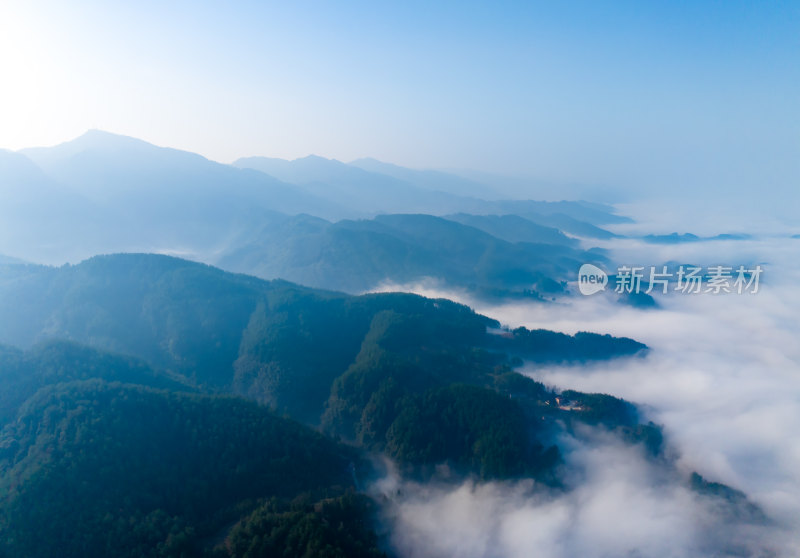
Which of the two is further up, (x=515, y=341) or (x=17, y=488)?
(x=515, y=341)

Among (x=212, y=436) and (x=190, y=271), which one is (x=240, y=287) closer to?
(x=190, y=271)

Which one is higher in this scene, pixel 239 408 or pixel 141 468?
pixel 239 408

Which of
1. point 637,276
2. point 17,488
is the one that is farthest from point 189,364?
point 637,276

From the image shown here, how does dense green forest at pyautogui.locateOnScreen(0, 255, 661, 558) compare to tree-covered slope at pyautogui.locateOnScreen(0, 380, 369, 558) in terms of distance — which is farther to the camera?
dense green forest at pyautogui.locateOnScreen(0, 255, 661, 558)

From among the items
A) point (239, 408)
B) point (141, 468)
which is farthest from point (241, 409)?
point (141, 468)

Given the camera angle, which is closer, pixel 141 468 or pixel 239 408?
pixel 141 468

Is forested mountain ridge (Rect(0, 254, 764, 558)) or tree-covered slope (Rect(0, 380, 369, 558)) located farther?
forested mountain ridge (Rect(0, 254, 764, 558))

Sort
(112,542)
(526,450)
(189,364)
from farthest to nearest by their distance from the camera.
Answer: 1. (189,364)
2. (526,450)
3. (112,542)

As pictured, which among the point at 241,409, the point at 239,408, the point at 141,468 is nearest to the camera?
the point at 141,468

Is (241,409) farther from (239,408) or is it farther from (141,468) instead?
(141,468)

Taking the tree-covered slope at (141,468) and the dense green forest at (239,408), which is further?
the dense green forest at (239,408)

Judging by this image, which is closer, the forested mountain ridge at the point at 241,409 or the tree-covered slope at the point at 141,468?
the tree-covered slope at the point at 141,468
